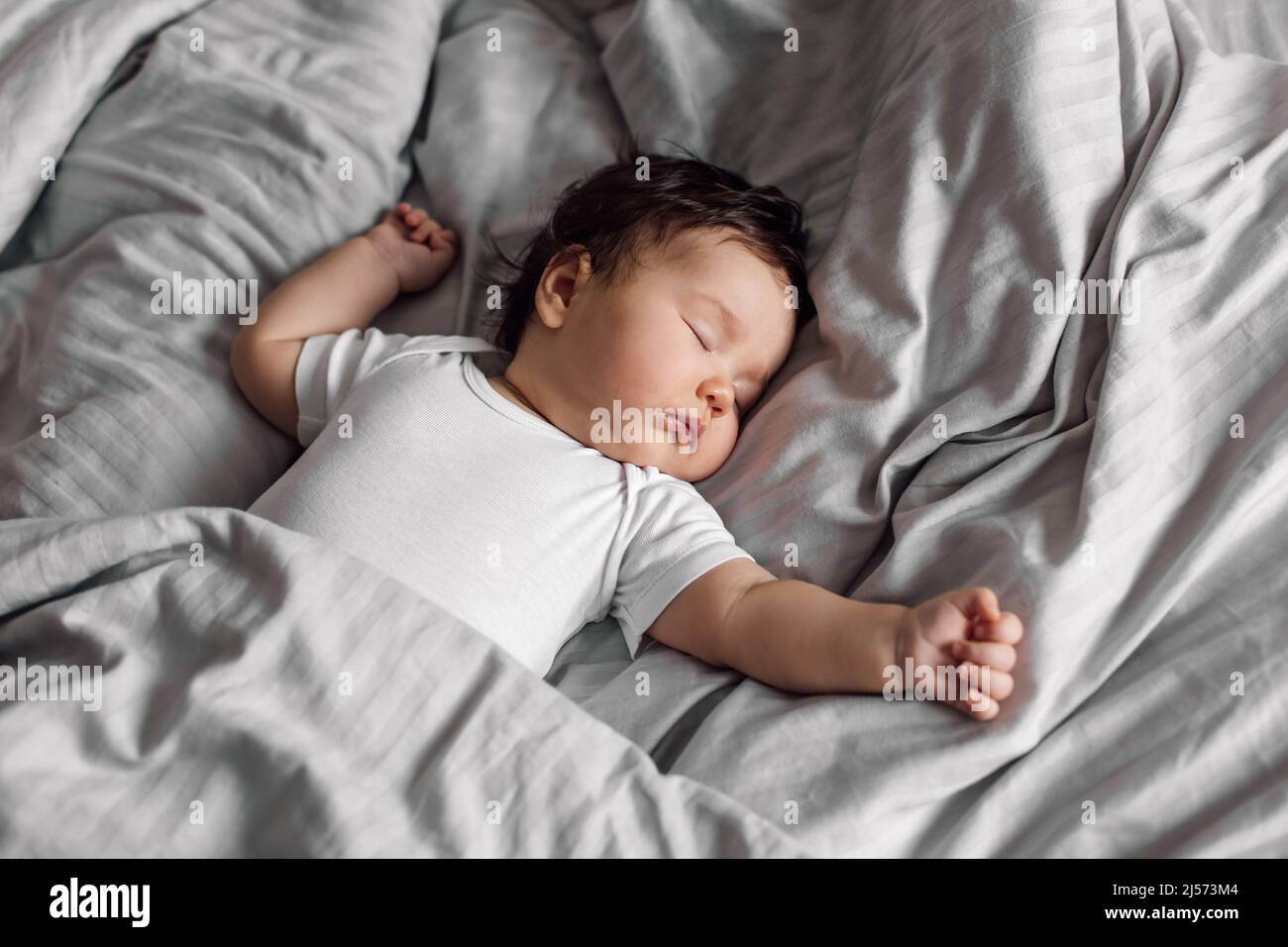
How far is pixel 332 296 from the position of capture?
51.6 inches

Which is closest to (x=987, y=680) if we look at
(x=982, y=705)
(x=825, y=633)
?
(x=982, y=705)

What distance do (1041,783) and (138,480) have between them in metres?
0.93

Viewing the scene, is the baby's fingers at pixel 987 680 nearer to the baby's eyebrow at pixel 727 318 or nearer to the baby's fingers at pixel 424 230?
the baby's eyebrow at pixel 727 318

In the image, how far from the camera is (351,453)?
3.70 feet

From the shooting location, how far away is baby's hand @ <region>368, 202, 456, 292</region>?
137 cm

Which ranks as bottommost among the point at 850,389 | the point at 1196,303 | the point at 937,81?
the point at 850,389

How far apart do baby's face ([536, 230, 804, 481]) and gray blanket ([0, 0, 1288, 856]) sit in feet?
0.16

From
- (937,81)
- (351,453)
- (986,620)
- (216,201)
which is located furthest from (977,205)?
(216,201)

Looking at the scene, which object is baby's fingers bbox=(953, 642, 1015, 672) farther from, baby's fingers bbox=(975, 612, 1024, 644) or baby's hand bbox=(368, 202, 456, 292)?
baby's hand bbox=(368, 202, 456, 292)

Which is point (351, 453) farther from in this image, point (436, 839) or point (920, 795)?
point (920, 795)

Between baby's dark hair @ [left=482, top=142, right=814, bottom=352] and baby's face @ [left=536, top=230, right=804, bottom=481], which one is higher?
baby's dark hair @ [left=482, top=142, right=814, bottom=352]

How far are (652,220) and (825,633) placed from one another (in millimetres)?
501

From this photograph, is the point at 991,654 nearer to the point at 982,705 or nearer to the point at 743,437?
the point at 982,705

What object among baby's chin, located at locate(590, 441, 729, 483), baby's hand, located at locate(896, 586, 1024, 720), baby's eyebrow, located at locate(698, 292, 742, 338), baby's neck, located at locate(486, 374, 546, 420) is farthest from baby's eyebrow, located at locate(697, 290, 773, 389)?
baby's hand, located at locate(896, 586, 1024, 720)
